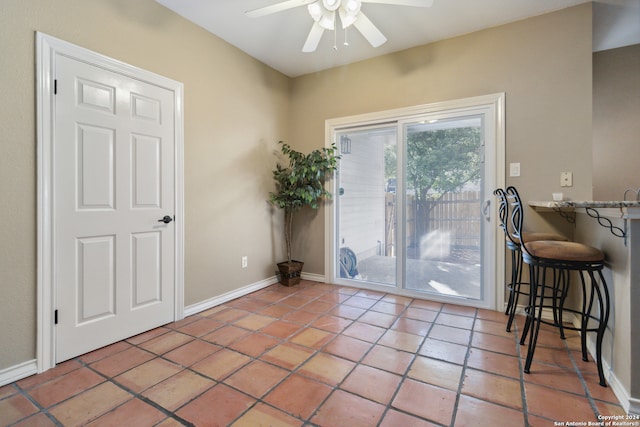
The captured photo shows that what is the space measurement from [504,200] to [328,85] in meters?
2.51

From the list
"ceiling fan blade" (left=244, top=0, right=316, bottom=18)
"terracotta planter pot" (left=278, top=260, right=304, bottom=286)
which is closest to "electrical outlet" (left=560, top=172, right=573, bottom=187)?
"ceiling fan blade" (left=244, top=0, right=316, bottom=18)

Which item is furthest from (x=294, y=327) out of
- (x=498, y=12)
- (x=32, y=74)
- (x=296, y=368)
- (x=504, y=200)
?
(x=498, y=12)

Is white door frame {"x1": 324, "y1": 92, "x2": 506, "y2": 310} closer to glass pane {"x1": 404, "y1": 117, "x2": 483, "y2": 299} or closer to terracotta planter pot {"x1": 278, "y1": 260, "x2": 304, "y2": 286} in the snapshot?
glass pane {"x1": 404, "y1": 117, "x2": 483, "y2": 299}

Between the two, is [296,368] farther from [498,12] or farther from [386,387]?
[498,12]

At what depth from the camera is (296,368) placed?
5.95 ft

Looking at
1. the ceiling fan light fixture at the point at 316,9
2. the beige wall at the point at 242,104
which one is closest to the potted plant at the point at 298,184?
the beige wall at the point at 242,104

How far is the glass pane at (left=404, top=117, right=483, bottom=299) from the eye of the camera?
2926 mm

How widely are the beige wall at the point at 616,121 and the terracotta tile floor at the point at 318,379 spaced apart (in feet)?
6.47

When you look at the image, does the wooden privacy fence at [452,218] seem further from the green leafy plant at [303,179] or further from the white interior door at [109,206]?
the white interior door at [109,206]

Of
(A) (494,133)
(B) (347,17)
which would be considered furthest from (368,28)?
(A) (494,133)

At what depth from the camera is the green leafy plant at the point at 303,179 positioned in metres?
3.41

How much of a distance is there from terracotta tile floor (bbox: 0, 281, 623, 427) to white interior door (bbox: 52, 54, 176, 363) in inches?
9.0

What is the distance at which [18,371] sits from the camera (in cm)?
171

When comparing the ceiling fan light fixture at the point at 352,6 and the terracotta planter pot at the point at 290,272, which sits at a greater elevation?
the ceiling fan light fixture at the point at 352,6
